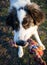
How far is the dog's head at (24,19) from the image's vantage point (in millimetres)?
2812

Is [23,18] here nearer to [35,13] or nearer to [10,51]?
[35,13]

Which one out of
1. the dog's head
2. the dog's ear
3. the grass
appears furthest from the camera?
the grass

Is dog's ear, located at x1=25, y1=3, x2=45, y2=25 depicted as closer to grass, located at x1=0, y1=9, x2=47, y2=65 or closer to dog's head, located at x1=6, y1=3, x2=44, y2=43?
dog's head, located at x1=6, y1=3, x2=44, y2=43

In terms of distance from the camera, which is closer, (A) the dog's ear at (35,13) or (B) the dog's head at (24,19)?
(B) the dog's head at (24,19)

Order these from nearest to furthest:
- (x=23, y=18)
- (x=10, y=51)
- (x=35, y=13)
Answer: (x=23, y=18) < (x=35, y=13) < (x=10, y=51)

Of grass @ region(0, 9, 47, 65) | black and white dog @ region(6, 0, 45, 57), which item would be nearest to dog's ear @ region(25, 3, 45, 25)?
black and white dog @ region(6, 0, 45, 57)

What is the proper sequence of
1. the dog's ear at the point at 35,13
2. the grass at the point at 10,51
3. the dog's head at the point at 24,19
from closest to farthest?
the dog's head at the point at 24,19, the dog's ear at the point at 35,13, the grass at the point at 10,51

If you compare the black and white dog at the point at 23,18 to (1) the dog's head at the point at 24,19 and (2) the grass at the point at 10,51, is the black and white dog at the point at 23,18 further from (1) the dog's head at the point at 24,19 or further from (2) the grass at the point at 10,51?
(2) the grass at the point at 10,51

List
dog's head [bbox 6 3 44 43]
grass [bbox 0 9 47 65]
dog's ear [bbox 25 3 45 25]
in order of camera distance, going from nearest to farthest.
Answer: dog's head [bbox 6 3 44 43], dog's ear [bbox 25 3 45 25], grass [bbox 0 9 47 65]

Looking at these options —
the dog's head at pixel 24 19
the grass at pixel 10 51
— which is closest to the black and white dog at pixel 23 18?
the dog's head at pixel 24 19

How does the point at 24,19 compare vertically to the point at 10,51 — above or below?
above

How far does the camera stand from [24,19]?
2.79m

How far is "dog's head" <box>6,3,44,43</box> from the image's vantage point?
2812 millimetres

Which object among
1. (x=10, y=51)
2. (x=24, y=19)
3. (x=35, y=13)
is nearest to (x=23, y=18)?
(x=24, y=19)
